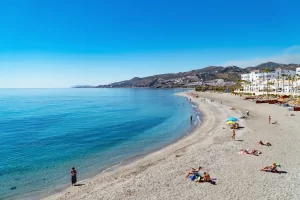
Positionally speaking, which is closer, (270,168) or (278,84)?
(270,168)

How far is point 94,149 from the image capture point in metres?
26.9

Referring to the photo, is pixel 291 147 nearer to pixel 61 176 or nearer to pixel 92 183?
pixel 92 183

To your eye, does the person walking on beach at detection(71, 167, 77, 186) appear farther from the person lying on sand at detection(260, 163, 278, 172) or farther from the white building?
the white building

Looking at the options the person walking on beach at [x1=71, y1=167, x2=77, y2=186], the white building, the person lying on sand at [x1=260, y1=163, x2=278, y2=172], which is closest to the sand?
the person lying on sand at [x1=260, y1=163, x2=278, y2=172]

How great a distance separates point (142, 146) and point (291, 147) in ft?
50.8

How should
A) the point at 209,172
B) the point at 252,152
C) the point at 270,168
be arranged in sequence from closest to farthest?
the point at 270,168 → the point at 209,172 → the point at 252,152

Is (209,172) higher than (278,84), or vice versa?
(278,84)

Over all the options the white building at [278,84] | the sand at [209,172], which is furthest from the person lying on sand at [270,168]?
the white building at [278,84]

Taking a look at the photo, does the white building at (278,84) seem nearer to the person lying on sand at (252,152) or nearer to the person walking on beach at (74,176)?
the person lying on sand at (252,152)

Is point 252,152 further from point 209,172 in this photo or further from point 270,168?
point 209,172

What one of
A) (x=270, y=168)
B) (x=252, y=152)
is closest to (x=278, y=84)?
(x=252, y=152)

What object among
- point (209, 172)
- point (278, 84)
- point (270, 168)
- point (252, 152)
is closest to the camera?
point (270, 168)

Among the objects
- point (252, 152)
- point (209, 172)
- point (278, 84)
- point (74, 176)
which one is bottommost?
point (209, 172)

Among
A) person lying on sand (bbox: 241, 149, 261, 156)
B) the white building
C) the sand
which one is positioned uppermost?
the white building
